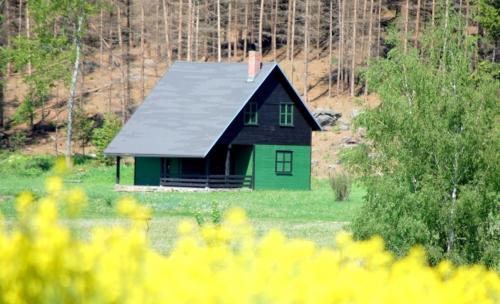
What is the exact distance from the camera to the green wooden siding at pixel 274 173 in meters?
48.0

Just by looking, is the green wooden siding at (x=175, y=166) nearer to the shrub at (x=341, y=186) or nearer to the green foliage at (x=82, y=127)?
the shrub at (x=341, y=186)

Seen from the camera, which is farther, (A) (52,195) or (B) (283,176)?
(B) (283,176)

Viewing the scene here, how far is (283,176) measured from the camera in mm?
48312

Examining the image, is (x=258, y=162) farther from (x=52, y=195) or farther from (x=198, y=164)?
(x=52, y=195)

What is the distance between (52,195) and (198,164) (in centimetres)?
4295

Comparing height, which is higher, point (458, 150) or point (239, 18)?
point (239, 18)

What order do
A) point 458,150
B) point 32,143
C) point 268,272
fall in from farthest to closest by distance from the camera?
point 32,143
point 458,150
point 268,272

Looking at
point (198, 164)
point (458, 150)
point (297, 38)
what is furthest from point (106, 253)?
point (297, 38)

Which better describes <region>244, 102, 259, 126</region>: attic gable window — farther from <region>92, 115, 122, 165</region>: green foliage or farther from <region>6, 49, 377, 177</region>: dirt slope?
<region>6, 49, 377, 177</region>: dirt slope

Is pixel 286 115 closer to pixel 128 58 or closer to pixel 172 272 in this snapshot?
pixel 128 58

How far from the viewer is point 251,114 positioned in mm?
48438

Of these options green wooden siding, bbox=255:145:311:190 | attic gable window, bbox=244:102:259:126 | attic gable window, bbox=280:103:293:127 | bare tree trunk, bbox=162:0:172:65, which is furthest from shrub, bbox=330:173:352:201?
bare tree trunk, bbox=162:0:172:65

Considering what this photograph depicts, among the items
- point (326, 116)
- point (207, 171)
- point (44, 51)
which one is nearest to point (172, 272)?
point (207, 171)

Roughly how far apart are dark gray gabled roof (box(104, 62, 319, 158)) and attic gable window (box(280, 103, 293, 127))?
75.9 inches
